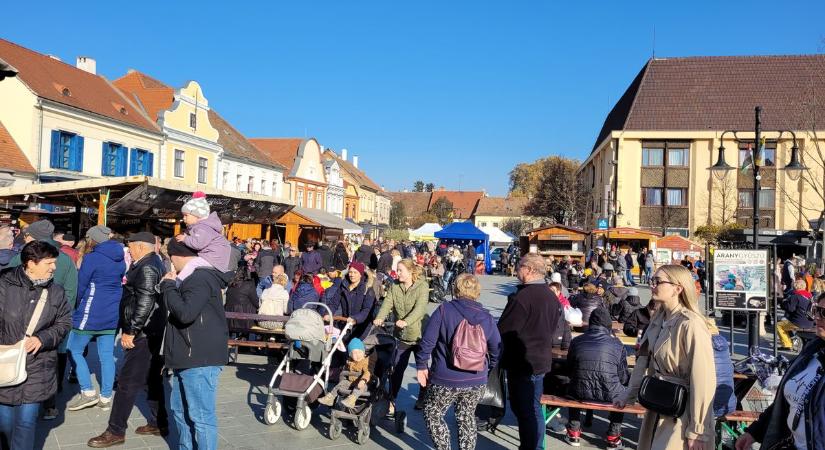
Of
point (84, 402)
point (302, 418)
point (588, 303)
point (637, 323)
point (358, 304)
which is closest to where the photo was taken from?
point (302, 418)

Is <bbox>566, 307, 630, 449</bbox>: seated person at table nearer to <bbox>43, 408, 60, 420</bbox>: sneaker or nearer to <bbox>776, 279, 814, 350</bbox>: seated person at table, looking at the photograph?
<bbox>43, 408, 60, 420</bbox>: sneaker

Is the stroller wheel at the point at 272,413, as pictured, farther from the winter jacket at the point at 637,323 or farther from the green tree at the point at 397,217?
the green tree at the point at 397,217

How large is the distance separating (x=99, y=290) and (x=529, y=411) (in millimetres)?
4334

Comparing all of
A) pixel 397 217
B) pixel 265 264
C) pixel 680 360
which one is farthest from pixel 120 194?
pixel 397 217

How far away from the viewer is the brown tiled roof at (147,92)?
110ft

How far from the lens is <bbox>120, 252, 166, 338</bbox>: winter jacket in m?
5.43

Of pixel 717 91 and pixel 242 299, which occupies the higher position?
pixel 717 91

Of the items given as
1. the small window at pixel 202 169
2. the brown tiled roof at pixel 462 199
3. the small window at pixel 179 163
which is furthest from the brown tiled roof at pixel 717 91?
the brown tiled roof at pixel 462 199

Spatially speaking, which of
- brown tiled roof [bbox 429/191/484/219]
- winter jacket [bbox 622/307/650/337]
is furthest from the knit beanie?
brown tiled roof [bbox 429/191/484/219]

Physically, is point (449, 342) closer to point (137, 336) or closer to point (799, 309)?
point (137, 336)

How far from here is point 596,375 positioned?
6.00m

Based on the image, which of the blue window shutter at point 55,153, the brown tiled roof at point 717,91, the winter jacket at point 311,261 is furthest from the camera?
the brown tiled roof at point 717,91

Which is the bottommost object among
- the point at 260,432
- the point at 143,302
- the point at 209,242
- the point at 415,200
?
the point at 260,432

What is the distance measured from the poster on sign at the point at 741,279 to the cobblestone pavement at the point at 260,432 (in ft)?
11.0
